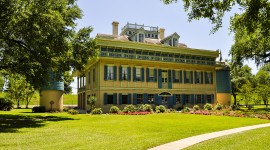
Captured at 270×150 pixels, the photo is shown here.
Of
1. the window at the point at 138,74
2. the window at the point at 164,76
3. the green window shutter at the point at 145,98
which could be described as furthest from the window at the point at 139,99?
the window at the point at 164,76

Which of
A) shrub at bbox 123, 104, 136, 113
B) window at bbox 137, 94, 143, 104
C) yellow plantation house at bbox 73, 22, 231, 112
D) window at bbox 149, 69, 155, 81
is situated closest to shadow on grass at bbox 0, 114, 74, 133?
yellow plantation house at bbox 73, 22, 231, 112

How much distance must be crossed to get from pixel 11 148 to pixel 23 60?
40.8 feet

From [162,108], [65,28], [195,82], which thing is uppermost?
[65,28]

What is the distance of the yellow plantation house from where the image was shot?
32625 mm

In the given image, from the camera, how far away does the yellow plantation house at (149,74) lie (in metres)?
32.6

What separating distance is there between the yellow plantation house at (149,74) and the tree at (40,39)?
594 cm

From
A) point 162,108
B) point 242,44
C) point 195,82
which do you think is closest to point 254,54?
point 242,44

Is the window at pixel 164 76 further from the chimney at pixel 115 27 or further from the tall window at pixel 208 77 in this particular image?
the chimney at pixel 115 27

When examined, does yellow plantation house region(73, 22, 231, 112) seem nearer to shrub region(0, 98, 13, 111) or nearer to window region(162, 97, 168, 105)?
window region(162, 97, 168, 105)

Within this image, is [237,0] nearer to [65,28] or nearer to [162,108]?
[65,28]

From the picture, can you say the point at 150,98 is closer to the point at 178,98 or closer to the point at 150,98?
the point at 150,98

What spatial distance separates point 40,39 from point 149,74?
20686mm

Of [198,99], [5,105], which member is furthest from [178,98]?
[5,105]

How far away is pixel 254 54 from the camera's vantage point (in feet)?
136
